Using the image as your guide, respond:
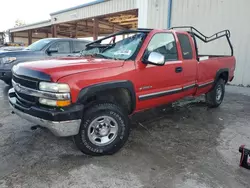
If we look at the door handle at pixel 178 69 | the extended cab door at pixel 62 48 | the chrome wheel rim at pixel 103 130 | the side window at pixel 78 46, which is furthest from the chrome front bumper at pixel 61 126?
the side window at pixel 78 46

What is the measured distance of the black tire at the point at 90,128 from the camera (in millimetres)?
2812

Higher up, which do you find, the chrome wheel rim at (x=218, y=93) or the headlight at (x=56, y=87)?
the headlight at (x=56, y=87)

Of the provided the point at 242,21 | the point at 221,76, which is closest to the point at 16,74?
the point at 221,76

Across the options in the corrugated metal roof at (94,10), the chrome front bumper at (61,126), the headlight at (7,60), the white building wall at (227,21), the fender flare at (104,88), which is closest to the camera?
the chrome front bumper at (61,126)

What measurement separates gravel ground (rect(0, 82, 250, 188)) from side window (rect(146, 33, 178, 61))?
4.57ft

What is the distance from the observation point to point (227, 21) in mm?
8625

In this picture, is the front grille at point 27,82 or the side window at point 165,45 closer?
the front grille at point 27,82

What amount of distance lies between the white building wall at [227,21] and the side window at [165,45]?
5862 millimetres

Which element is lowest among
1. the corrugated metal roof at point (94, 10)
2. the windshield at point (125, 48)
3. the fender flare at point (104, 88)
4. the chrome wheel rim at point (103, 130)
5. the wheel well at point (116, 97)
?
the chrome wheel rim at point (103, 130)

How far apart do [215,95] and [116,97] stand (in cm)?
335

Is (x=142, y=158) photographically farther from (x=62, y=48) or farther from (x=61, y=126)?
(x=62, y=48)

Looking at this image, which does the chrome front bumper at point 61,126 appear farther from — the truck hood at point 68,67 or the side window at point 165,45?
the side window at point 165,45

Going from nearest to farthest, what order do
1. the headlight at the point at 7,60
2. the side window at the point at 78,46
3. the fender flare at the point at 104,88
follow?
the fender flare at the point at 104,88 < the headlight at the point at 7,60 < the side window at the point at 78,46

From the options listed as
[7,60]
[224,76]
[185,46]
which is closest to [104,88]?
[185,46]
